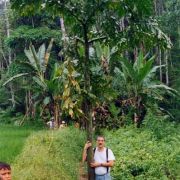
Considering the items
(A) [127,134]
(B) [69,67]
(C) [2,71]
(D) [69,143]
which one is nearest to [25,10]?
(B) [69,67]

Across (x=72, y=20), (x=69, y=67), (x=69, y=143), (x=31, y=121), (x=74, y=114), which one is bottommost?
(x=31, y=121)

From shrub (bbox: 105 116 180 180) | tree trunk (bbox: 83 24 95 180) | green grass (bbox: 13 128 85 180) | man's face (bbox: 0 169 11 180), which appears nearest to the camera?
man's face (bbox: 0 169 11 180)

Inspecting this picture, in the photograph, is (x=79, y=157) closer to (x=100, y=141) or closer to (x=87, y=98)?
(x=100, y=141)

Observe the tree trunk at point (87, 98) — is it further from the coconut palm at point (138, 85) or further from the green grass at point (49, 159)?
the coconut palm at point (138, 85)

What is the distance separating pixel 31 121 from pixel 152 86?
908cm

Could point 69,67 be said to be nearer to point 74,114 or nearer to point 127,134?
point 74,114

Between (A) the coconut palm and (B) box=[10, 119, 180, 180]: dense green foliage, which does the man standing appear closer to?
(B) box=[10, 119, 180, 180]: dense green foliage

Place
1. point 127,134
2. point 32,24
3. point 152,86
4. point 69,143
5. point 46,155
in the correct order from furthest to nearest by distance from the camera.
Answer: point 32,24 → point 152,86 → point 127,134 → point 69,143 → point 46,155

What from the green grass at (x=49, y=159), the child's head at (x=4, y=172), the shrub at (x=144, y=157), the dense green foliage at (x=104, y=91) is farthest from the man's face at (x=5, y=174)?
the shrub at (x=144, y=157)

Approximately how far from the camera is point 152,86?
13.2 meters

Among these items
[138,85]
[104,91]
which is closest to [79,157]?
[104,91]

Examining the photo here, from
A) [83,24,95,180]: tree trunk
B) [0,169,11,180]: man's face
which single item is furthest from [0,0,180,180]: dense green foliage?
[0,169,11,180]: man's face

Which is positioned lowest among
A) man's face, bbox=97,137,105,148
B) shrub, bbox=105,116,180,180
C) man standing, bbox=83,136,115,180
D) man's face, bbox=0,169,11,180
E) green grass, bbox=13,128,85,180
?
shrub, bbox=105,116,180,180

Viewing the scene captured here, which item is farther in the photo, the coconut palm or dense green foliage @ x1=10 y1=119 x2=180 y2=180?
the coconut palm
